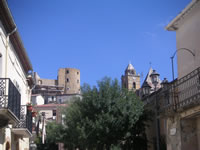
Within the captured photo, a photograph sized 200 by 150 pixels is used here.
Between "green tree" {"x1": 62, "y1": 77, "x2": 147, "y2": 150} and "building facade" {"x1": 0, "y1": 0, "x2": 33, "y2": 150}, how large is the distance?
12.3ft

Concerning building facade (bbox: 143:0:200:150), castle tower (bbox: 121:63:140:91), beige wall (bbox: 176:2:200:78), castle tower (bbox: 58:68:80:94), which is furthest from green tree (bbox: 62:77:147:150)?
castle tower (bbox: 121:63:140:91)

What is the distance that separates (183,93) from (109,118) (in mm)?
7486

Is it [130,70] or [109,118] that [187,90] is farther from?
[130,70]

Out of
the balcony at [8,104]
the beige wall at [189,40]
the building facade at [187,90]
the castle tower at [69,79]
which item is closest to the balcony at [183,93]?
the building facade at [187,90]

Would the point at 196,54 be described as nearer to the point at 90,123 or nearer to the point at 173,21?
the point at 173,21

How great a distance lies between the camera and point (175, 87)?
49.0 ft

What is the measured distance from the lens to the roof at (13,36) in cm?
1466

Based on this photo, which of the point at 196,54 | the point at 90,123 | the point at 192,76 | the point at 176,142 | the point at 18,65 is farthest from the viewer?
the point at 90,123

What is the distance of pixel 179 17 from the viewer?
1677cm

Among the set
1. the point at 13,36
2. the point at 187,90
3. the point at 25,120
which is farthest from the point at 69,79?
the point at 187,90

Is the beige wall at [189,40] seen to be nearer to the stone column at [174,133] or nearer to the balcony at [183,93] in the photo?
the balcony at [183,93]

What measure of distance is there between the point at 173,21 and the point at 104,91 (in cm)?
726

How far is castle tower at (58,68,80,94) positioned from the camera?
108312 millimetres

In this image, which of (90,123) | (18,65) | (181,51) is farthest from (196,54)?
(18,65)
